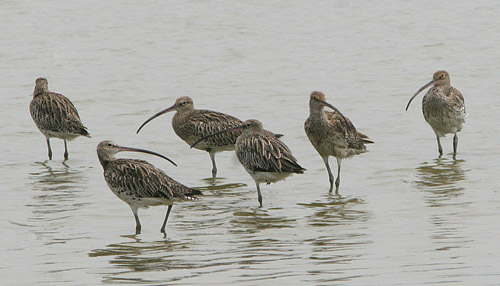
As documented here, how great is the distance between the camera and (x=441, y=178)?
43.1 ft

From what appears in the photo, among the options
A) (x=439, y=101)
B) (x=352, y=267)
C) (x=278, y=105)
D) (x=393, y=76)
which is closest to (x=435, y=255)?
(x=352, y=267)

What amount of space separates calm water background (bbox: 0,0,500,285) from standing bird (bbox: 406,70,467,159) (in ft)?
1.67

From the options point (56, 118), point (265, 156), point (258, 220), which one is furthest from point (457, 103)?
point (56, 118)

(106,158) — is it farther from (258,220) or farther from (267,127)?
(267,127)

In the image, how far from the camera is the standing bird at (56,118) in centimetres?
1542

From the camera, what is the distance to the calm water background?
8662 millimetres

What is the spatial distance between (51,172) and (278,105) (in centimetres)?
613

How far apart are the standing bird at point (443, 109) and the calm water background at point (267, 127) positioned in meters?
0.51

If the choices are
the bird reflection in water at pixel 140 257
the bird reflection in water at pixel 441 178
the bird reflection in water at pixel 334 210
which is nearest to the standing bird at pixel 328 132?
the bird reflection in water at pixel 334 210

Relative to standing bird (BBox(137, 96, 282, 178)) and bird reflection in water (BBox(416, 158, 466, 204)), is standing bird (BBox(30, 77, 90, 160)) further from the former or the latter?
bird reflection in water (BBox(416, 158, 466, 204))

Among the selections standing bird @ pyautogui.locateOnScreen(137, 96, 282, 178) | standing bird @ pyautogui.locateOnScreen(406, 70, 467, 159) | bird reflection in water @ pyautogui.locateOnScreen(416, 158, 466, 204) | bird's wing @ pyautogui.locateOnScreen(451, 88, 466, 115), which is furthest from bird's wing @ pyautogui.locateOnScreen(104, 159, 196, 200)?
bird's wing @ pyautogui.locateOnScreen(451, 88, 466, 115)

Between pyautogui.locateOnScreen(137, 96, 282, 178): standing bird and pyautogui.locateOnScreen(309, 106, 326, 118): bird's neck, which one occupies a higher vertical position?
pyautogui.locateOnScreen(309, 106, 326, 118): bird's neck

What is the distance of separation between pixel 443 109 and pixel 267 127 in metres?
3.45

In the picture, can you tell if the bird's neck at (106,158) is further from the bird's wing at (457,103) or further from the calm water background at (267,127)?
the bird's wing at (457,103)
